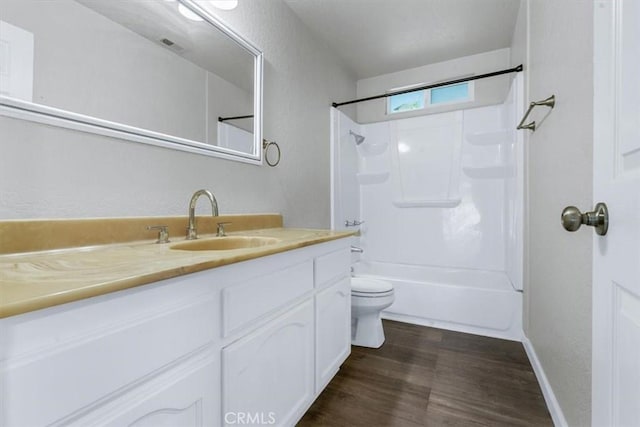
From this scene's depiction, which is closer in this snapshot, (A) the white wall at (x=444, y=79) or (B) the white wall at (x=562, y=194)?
(B) the white wall at (x=562, y=194)

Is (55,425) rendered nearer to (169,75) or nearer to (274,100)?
(169,75)

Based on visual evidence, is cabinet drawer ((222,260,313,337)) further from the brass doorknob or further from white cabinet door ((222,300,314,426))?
the brass doorknob

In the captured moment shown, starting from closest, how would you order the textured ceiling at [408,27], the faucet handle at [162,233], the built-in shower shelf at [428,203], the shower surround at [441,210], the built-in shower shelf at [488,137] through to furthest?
the faucet handle at [162,233]
the textured ceiling at [408,27]
the shower surround at [441,210]
the built-in shower shelf at [488,137]
the built-in shower shelf at [428,203]

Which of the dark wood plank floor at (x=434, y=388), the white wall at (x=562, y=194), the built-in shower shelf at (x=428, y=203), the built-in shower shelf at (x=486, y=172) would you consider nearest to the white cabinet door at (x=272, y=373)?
the dark wood plank floor at (x=434, y=388)

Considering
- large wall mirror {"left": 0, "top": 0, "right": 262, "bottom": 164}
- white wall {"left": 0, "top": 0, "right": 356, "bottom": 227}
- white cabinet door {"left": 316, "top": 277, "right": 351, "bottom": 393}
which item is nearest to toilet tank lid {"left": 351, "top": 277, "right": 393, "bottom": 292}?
white cabinet door {"left": 316, "top": 277, "right": 351, "bottom": 393}

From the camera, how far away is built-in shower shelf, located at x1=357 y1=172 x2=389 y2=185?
10.3ft

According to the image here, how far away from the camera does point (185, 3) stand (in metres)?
1.32

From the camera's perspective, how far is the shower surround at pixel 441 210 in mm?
2246

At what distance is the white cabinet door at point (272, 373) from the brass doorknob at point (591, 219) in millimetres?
891

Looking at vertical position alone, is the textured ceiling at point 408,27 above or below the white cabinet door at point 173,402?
above

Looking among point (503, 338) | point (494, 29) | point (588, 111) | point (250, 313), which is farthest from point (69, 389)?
point (494, 29)

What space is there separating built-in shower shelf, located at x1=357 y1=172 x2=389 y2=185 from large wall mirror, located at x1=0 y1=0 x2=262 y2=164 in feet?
5.61

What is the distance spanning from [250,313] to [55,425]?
0.49 meters

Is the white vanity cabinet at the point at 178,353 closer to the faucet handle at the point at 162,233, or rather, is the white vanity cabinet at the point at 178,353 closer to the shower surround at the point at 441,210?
the faucet handle at the point at 162,233
